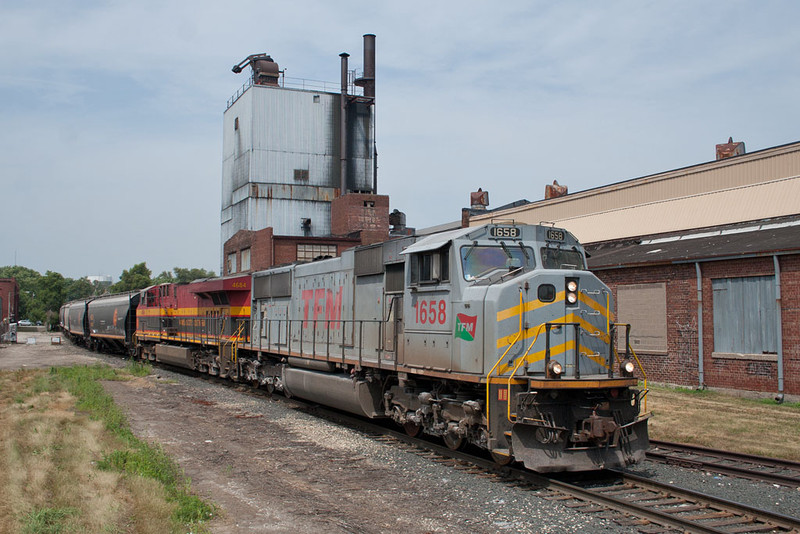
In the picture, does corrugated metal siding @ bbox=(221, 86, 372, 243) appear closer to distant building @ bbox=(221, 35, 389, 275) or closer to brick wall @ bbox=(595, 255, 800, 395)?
distant building @ bbox=(221, 35, 389, 275)

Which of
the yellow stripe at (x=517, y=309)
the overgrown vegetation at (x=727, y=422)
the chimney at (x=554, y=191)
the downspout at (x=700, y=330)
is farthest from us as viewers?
the chimney at (x=554, y=191)

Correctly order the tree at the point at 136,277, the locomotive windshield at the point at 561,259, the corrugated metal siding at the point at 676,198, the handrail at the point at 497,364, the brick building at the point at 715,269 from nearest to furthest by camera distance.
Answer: the handrail at the point at 497,364
the locomotive windshield at the point at 561,259
the brick building at the point at 715,269
the corrugated metal siding at the point at 676,198
the tree at the point at 136,277

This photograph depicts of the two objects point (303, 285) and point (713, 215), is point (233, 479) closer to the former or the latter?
point (303, 285)

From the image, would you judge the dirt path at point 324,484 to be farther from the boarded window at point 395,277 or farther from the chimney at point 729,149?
the chimney at point 729,149

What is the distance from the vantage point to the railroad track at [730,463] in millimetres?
8789

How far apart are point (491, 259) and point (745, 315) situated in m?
10.8

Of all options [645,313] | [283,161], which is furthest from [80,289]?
[645,313]

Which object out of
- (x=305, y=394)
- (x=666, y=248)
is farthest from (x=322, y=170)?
(x=305, y=394)

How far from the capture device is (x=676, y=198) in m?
23.7

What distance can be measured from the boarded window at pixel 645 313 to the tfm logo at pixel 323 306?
9245 mm

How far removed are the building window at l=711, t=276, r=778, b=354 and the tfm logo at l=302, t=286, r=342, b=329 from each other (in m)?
10.5

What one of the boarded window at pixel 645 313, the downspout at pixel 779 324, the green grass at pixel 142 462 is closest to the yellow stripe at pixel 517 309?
the green grass at pixel 142 462

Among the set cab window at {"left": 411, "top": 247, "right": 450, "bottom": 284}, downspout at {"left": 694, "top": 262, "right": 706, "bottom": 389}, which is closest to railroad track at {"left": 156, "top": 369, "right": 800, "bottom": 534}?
cab window at {"left": 411, "top": 247, "right": 450, "bottom": 284}

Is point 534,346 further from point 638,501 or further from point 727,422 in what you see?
point 727,422
